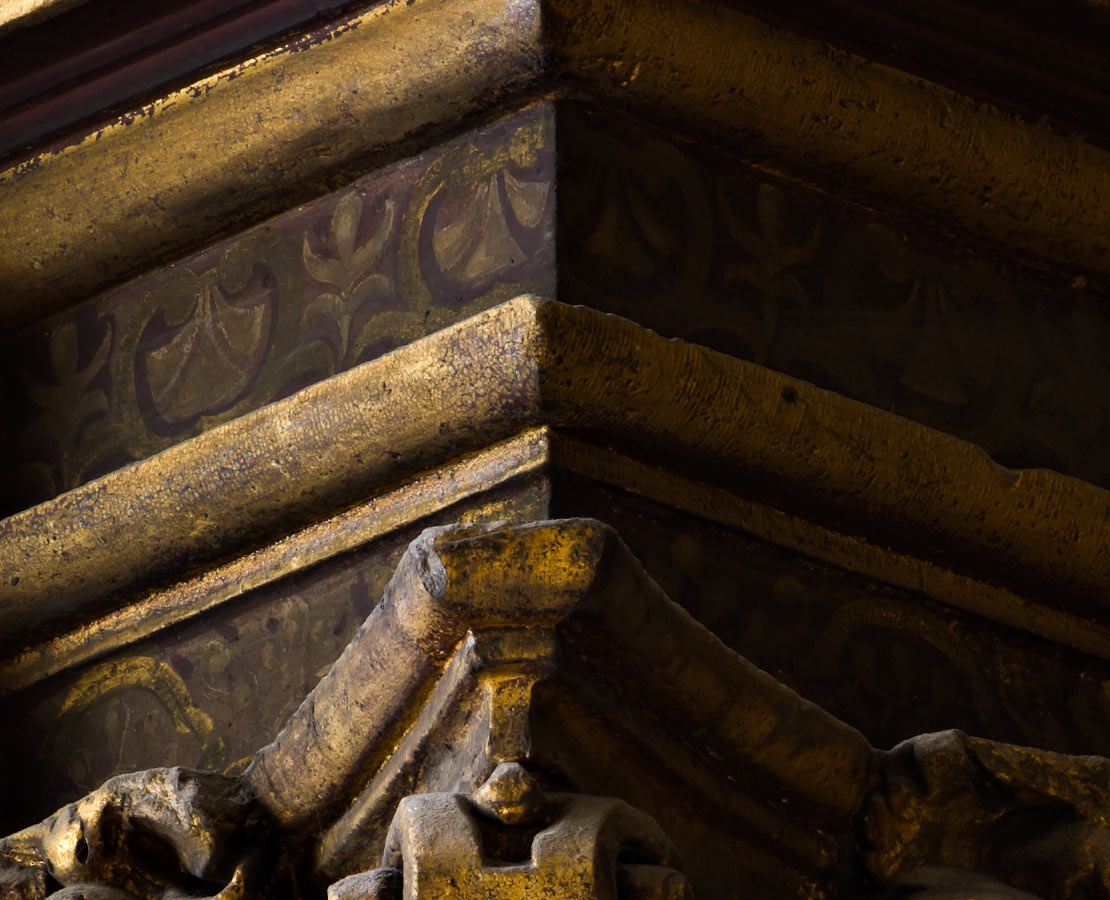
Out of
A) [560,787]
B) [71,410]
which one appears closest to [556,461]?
[560,787]

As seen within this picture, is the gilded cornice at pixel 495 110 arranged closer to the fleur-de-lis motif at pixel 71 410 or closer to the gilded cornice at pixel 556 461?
the fleur-de-lis motif at pixel 71 410

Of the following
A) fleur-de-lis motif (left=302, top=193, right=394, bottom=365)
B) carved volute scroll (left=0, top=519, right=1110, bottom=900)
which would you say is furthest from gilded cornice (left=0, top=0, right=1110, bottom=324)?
carved volute scroll (left=0, top=519, right=1110, bottom=900)

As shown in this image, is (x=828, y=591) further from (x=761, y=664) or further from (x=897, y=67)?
(x=897, y=67)

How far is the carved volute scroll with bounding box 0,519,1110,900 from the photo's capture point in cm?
133

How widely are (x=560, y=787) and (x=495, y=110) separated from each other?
482 millimetres

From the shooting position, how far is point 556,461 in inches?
59.6

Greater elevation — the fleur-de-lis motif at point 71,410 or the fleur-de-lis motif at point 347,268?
the fleur-de-lis motif at point 347,268

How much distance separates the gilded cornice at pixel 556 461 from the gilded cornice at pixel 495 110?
19cm

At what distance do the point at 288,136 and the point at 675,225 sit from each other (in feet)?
0.85

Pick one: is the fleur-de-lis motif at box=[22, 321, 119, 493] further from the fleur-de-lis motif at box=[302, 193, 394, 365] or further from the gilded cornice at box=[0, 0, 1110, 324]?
the fleur-de-lis motif at box=[302, 193, 394, 365]

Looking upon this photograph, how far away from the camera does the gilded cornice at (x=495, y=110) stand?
1.64 metres

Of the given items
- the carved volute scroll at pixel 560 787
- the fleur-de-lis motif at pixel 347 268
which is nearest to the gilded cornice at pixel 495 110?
the fleur-de-lis motif at pixel 347 268

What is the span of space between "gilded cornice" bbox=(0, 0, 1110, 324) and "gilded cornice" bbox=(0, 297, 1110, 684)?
0.64 ft

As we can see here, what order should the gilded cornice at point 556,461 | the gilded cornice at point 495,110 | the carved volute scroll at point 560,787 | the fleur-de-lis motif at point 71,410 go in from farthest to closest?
1. the fleur-de-lis motif at point 71,410
2. the gilded cornice at point 495,110
3. the gilded cornice at point 556,461
4. the carved volute scroll at point 560,787
